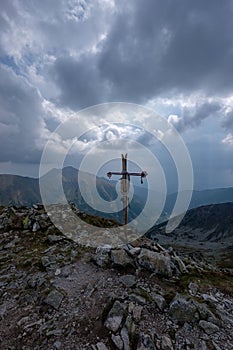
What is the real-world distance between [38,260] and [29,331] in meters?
7.62

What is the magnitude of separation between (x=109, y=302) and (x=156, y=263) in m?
5.12

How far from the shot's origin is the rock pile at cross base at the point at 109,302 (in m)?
11.2

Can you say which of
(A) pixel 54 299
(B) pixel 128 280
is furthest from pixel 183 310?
(A) pixel 54 299

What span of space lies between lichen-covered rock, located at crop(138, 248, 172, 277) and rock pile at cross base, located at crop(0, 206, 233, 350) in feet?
0.23

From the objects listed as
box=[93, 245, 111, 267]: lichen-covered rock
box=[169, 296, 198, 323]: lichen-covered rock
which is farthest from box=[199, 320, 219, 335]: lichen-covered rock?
box=[93, 245, 111, 267]: lichen-covered rock

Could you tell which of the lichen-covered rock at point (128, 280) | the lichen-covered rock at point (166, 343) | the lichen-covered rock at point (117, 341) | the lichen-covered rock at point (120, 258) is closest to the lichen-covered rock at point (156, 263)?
the lichen-covered rock at point (120, 258)

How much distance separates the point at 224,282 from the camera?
17.7 metres

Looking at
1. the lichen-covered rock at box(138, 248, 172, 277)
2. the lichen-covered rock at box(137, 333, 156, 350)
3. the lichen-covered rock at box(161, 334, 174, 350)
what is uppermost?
the lichen-covered rock at box(138, 248, 172, 277)

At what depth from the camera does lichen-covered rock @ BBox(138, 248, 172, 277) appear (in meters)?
16.6

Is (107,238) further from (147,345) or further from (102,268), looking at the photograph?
(147,345)

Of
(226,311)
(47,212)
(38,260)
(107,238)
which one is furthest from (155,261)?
(47,212)

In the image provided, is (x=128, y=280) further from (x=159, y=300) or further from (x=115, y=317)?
(x=115, y=317)

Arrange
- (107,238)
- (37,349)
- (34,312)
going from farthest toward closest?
(107,238)
(34,312)
(37,349)

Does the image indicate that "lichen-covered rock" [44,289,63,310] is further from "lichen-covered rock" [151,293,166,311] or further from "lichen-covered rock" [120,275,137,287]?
"lichen-covered rock" [151,293,166,311]
